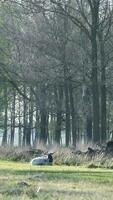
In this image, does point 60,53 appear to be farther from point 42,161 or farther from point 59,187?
point 59,187

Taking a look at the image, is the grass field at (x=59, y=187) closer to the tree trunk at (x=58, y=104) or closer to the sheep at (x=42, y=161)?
the sheep at (x=42, y=161)

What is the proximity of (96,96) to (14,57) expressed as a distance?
39.5ft

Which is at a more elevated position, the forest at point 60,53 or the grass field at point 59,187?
the forest at point 60,53


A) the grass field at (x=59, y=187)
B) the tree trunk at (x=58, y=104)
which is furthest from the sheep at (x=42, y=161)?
the tree trunk at (x=58, y=104)

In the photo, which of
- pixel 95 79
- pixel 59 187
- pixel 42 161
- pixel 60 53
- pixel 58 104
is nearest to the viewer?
pixel 59 187

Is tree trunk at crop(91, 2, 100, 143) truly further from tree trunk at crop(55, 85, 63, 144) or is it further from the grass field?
the grass field

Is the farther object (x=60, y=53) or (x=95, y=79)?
(x=60, y=53)

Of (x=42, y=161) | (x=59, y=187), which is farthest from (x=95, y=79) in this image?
(x=59, y=187)

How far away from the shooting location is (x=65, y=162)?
27.0 metres

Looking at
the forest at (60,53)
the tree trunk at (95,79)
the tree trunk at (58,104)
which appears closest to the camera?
the tree trunk at (95,79)

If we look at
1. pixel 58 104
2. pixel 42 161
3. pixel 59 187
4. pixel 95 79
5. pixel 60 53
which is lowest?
pixel 59 187

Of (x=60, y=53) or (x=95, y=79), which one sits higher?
(x=60, y=53)

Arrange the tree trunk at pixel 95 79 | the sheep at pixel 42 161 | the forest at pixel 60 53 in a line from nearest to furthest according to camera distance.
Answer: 1. the sheep at pixel 42 161
2. the tree trunk at pixel 95 79
3. the forest at pixel 60 53

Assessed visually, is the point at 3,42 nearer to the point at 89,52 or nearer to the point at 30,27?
the point at 30,27
